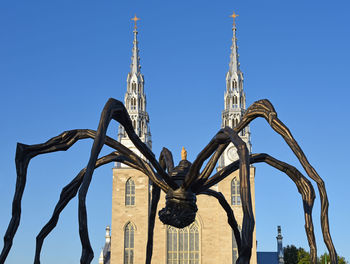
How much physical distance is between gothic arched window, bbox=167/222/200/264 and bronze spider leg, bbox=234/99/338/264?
133ft

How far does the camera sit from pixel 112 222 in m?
47.8

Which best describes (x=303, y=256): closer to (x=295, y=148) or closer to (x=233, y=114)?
(x=233, y=114)

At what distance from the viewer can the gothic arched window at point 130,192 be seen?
4847cm

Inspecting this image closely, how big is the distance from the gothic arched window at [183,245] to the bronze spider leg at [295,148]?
40.6 m

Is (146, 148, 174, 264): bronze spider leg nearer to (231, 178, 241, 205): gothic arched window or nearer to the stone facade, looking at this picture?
the stone facade

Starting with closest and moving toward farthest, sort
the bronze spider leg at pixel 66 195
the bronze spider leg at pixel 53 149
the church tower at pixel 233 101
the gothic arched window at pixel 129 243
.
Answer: the bronze spider leg at pixel 53 149 < the bronze spider leg at pixel 66 195 < the gothic arched window at pixel 129 243 < the church tower at pixel 233 101

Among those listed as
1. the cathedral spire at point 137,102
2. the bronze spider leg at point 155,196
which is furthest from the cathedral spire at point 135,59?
the bronze spider leg at point 155,196

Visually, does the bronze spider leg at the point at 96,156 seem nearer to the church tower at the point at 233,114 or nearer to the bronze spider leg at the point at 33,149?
the bronze spider leg at the point at 33,149

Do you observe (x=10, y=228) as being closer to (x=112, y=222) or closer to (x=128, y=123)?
(x=128, y=123)

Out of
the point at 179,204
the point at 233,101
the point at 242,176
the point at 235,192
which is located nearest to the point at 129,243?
the point at 235,192

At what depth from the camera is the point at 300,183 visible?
7770mm

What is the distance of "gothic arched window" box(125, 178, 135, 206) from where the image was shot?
48.5 metres

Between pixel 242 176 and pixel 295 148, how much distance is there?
133 centimetres

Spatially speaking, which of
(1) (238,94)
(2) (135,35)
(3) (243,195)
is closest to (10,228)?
(3) (243,195)
